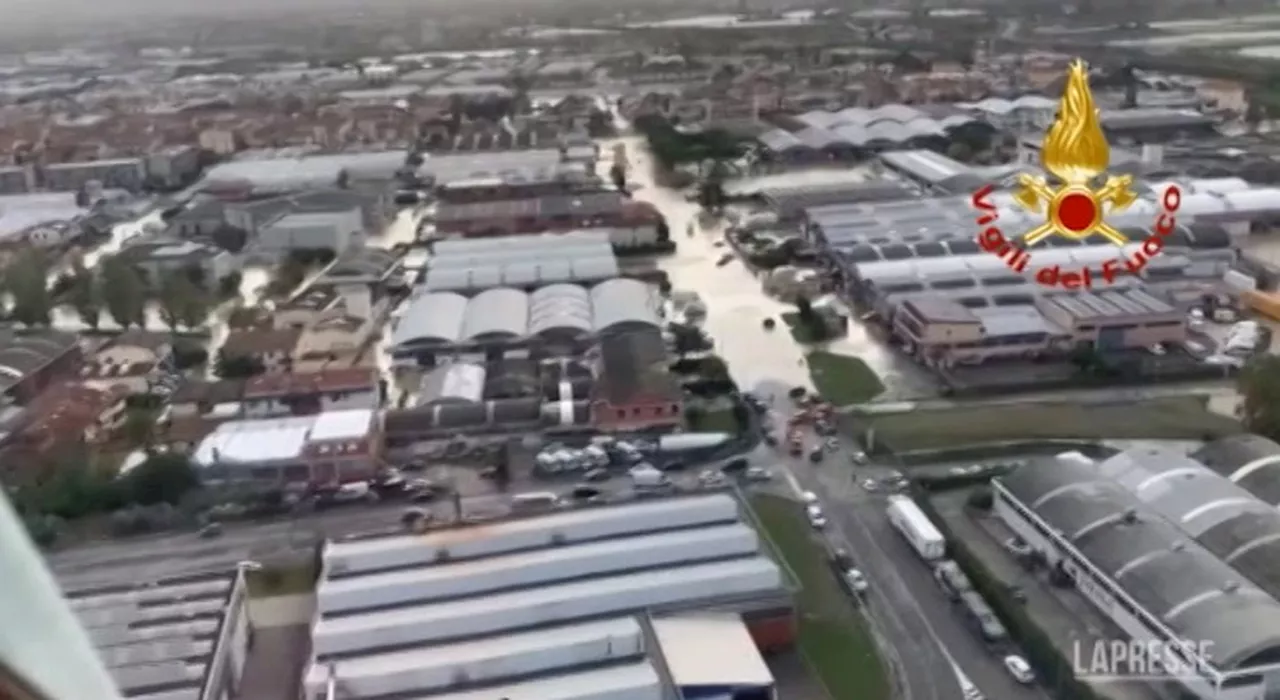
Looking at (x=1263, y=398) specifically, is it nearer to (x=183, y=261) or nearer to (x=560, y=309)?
(x=560, y=309)

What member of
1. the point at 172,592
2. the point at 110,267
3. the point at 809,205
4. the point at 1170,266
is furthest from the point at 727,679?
the point at 809,205

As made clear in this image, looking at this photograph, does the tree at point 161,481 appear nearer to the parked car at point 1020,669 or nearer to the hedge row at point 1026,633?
the hedge row at point 1026,633

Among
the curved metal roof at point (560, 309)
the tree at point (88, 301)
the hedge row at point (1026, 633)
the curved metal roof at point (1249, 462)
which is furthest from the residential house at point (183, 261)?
the curved metal roof at point (1249, 462)

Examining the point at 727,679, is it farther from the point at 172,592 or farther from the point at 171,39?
the point at 171,39

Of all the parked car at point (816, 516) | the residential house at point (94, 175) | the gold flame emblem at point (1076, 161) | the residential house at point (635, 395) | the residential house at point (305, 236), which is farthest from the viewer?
the residential house at point (94, 175)

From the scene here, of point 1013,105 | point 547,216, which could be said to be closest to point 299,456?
point 547,216

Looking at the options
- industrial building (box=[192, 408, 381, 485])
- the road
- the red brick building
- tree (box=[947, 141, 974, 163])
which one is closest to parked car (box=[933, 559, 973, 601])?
the road
